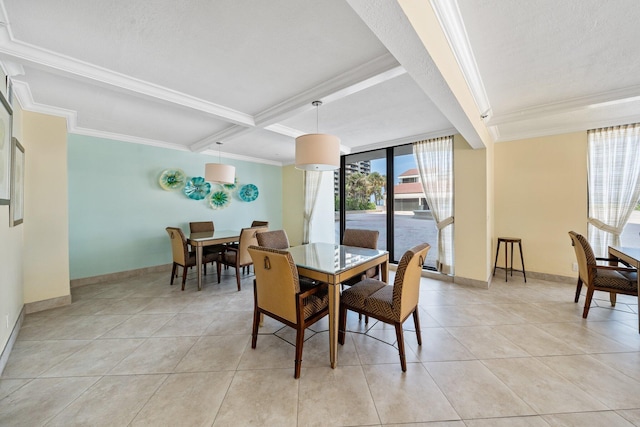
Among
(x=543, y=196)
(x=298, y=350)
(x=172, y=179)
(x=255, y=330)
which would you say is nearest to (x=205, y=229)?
A: (x=172, y=179)

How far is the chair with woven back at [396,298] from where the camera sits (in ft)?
5.77

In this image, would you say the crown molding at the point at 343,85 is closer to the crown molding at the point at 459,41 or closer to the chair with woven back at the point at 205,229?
the crown molding at the point at 459,41

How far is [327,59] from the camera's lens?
192cm

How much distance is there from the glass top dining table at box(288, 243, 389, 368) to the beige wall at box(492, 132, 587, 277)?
289cm

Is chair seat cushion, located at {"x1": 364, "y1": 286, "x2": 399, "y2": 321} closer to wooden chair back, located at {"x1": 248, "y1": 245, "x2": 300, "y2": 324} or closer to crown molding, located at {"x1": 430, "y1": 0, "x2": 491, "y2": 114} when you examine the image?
wooden chair back, located at {"x1": 248, "y1": 245, "x2": 300, "y2": 324}

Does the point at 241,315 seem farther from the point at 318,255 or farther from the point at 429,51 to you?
the point at 429,51

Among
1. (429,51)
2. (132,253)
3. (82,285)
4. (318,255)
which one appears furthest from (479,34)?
(82,285)

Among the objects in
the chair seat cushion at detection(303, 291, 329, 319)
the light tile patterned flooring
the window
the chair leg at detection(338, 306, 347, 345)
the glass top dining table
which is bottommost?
the light tile patterned flooring

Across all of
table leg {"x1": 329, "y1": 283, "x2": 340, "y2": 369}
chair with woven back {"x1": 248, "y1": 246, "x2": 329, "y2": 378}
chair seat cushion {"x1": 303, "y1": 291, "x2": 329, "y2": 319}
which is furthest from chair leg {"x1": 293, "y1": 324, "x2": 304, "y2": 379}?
table leg {"x1": 329, "y1": 283, "x2": 340, "y2": 369}

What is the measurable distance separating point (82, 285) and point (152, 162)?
2.23 meters

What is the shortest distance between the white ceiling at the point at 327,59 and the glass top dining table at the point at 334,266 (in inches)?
60.6

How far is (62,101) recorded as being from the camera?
2.68 metres

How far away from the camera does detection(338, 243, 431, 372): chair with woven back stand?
1760 mm

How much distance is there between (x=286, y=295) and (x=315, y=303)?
26 centimetres
